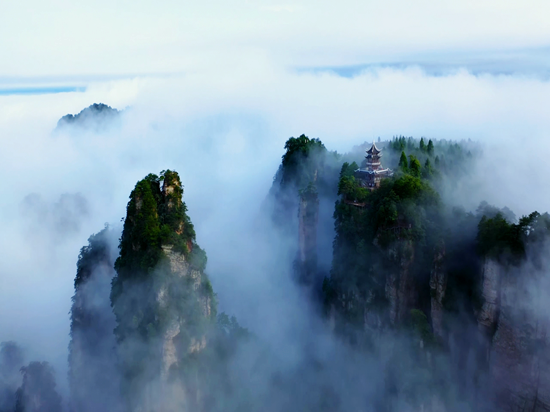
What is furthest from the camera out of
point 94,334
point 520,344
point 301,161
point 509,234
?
point 301,161

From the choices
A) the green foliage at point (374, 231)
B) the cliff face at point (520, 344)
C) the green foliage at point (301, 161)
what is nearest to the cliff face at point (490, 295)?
the cliff face at point (520, 344)

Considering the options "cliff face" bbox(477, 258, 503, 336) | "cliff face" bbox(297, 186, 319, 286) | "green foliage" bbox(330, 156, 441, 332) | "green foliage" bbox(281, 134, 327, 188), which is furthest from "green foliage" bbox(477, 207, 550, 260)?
"green foliage" bbox(281, 134, 327, 188)

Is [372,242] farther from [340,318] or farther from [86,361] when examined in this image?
[86,361]

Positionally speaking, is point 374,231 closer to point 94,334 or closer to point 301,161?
point 301,161

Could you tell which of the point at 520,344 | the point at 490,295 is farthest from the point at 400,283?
the point at 520,344

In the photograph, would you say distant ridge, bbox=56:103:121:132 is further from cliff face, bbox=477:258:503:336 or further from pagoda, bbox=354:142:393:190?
cliff face, bbox=477:258:503:336

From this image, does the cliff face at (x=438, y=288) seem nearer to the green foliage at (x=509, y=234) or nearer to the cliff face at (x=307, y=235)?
the green foliage at (x=509, y=234)

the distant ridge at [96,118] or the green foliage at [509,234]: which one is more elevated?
the distant ridge at [96,118]
